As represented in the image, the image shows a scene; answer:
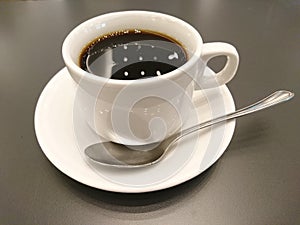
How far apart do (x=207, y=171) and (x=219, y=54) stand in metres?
0.17

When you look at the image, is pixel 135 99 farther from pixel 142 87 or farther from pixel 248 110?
pixel 248 110

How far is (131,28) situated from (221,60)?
222 millimetres

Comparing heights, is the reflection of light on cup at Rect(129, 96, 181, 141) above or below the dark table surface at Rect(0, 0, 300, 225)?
above

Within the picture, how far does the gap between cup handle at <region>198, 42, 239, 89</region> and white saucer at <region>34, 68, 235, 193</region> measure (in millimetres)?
29

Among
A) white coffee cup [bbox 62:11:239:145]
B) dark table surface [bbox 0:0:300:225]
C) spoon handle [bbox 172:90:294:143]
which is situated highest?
white coffee cup [bbox 62:11:239:145]

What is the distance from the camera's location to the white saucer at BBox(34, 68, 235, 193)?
481mm

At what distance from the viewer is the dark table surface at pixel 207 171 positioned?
0.49m

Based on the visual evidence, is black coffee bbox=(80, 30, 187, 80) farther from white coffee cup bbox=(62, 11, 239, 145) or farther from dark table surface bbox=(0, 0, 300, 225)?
dark table surface bbox=(0, 0, 300, 225)

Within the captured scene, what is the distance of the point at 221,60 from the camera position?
73 centimetres

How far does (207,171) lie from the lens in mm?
537

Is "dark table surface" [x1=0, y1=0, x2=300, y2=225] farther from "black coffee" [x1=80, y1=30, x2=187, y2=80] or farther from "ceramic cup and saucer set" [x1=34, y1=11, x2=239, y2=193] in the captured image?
"black coffee" [x1=80, y1=30, x2=187, y2=80]

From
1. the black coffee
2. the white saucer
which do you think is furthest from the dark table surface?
the black coffee

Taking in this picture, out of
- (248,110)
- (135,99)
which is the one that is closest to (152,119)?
(135,99)

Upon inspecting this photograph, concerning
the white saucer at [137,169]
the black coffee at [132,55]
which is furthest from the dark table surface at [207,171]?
the black coffee at [132,55]
